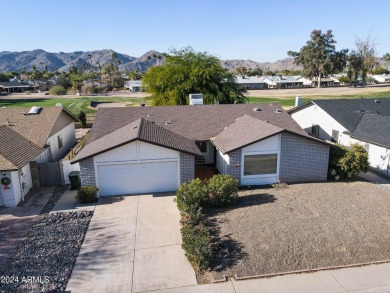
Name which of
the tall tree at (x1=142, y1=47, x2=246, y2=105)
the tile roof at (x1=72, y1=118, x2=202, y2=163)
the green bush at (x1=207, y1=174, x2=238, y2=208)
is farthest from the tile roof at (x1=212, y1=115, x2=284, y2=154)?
the tall tree at (x1=142, y1=47, x2=246, y2=105)

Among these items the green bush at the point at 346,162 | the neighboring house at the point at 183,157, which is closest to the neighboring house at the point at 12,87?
the neighboring house at the point at 183,157

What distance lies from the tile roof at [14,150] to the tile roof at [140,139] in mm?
2688

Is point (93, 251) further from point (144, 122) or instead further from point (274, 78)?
point (274, 78)

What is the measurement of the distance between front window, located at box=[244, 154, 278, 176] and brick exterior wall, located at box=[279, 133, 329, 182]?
17.2 inches

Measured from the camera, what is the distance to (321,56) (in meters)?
103

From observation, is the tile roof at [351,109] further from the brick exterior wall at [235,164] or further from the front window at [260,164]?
the brick exterior wall at [235,164]

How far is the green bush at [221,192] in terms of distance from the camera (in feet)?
46.1

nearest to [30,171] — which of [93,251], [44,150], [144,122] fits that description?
[44,150]

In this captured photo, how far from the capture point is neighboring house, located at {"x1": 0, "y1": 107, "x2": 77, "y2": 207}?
14.8 metres

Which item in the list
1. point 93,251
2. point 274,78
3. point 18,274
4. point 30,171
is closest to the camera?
point 18,274

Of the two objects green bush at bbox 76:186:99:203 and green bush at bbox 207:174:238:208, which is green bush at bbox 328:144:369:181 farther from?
green bush at bbox 76:186:99:203

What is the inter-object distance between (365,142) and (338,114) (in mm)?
4458

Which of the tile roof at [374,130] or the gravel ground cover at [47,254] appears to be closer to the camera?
the gravel ground cover at [47,254]

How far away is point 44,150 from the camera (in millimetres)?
18594
